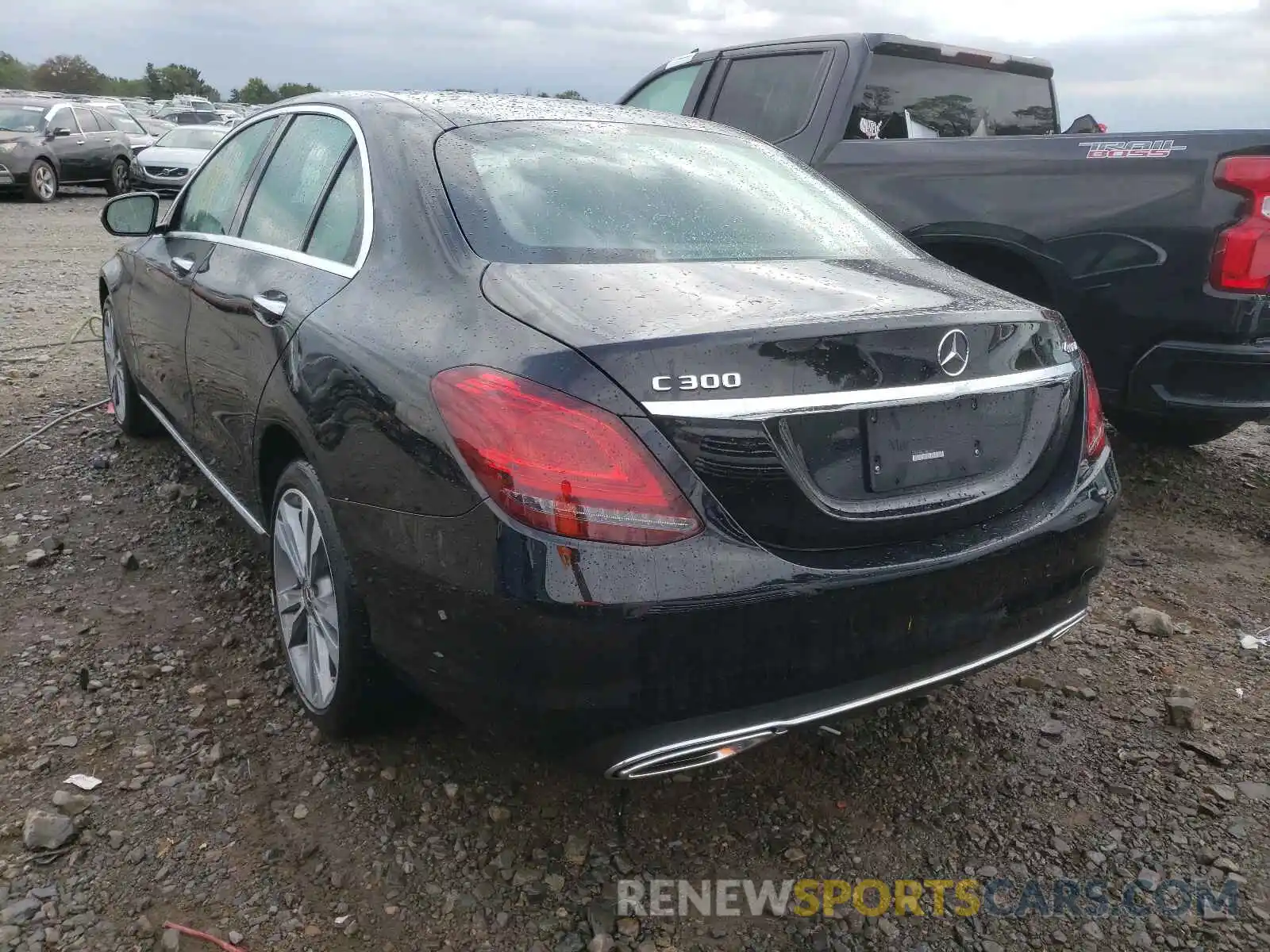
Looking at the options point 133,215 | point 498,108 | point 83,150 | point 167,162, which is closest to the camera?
point 498,108

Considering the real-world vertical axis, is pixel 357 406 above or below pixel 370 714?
above

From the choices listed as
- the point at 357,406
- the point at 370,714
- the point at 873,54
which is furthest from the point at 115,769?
the point at 873,54

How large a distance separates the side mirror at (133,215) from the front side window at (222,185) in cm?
22

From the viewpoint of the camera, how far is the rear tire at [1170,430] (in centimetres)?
471

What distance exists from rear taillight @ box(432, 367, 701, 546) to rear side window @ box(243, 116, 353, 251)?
4.41 ft

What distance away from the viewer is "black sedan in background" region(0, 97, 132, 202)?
56.5ft

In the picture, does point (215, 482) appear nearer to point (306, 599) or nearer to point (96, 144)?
point (306, 599)

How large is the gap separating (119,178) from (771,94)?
17.5 metres

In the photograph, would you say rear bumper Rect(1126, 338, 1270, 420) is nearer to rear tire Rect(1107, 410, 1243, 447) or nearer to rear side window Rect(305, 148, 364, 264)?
rear tire Rect(1107, 410, 1243, 447)

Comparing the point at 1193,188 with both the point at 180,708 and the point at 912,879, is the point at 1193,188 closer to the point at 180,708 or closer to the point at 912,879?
the point at 912,879

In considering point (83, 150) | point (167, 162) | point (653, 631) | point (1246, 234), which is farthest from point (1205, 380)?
point (83, 150)

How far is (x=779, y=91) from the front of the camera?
532 cm

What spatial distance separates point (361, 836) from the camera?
229cm

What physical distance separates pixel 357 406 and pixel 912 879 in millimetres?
1537
